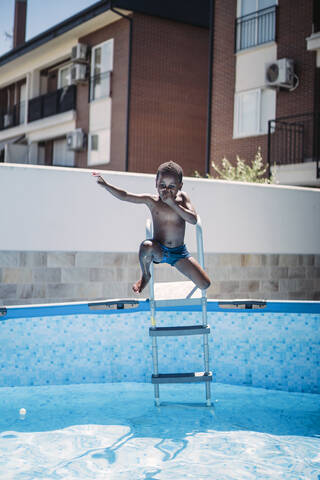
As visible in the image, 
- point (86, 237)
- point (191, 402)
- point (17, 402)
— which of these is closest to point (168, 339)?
point (191, 402)

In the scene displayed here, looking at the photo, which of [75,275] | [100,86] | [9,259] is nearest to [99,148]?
[100,86]

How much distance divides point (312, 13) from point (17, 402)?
13.7 metres

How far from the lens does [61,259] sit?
7.91m

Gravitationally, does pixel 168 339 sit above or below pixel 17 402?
above

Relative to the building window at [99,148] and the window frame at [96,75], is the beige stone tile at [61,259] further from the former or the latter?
the window frame at [96,75]

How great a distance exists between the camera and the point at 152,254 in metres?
4.87

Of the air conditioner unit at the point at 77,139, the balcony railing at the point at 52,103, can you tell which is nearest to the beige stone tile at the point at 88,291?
the air conditioner unit at the point at 77,139

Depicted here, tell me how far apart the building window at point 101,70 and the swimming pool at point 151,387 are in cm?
1575

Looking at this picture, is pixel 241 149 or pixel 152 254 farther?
pixel 241 149

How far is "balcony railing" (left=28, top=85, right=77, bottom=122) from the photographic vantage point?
22.4 metres

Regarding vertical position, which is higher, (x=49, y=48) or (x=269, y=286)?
(x=49, y=48)

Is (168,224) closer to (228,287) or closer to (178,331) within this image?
(178,331)

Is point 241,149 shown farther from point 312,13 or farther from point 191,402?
point 191,402

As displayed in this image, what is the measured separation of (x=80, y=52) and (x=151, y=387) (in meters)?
17.6
